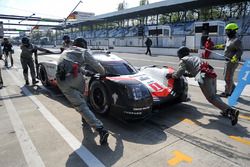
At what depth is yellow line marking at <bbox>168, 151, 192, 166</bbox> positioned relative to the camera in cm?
291

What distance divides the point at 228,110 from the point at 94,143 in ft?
8.47

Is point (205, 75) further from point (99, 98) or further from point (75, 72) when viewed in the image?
point (75, 72)

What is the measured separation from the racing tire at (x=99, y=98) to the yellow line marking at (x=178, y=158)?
5.41 ft

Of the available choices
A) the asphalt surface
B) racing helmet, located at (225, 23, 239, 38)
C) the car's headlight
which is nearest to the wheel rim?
the asphalt surface

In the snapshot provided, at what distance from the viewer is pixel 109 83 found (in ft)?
13.6

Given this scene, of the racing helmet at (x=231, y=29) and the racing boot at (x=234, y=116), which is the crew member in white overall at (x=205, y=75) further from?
the racing helmet at (x=231, y=29)

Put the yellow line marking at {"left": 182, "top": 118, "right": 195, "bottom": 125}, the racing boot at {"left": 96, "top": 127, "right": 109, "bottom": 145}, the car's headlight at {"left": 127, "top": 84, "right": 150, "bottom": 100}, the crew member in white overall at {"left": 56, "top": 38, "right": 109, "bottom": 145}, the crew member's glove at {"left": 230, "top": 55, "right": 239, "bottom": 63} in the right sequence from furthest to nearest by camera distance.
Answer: the crew member's glove at {"left": 230, "top": 55, "right": 239, "bottom": 63}
the yellow line marking at {"left": 182, "top": 118, "right": 195, "bottom": 125}
the car's headlight at {"left": 127, "top": 84, "right": 150, "bottom": 100}
the crew member in white overall at {"left": 56, "top": 38, "right": 109, "bottom": 145}
the racing boot at {"left": 96, "top": 127, "right": 109, "bottom": 145}

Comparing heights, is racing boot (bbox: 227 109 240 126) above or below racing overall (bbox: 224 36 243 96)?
below

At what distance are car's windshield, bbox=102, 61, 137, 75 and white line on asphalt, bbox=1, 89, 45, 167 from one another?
1.99 m

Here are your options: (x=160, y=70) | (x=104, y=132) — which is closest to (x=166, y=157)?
(x=104, y=132)

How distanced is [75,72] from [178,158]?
6.85 feet

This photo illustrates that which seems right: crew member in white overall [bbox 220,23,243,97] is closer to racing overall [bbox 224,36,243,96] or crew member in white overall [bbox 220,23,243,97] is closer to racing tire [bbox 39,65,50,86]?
racing overall [bbox 224,36,243,96]

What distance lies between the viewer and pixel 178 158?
3014 mm

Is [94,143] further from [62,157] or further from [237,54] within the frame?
[237,54]
